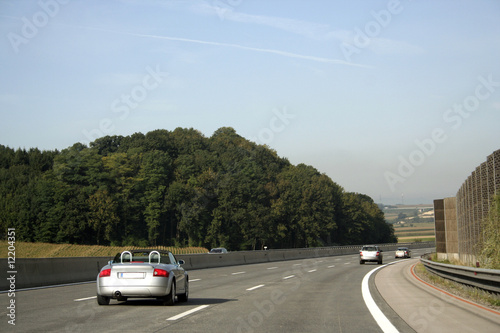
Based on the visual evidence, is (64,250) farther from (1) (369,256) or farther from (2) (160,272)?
(2) (160,272)

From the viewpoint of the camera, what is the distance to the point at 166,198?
360 ft

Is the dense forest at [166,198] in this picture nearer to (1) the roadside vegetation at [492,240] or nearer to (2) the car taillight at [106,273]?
(1) the roadside vegetation at [492,240]

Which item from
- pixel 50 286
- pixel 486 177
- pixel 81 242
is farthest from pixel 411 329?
pixel 81 242

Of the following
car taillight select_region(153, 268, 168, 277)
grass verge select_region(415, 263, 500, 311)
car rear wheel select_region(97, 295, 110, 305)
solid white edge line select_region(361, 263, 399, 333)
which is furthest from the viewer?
grass verge select_region(415, 263, 500, 311)

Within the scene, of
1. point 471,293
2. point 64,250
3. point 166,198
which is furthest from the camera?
point 166,198

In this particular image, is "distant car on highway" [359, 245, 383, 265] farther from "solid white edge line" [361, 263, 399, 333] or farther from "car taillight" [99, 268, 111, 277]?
"car taillight" [99, 268, 111, 277]

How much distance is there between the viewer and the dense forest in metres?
96.2

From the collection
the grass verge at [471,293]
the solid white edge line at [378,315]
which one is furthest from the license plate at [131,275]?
the grass verge at [471,293]

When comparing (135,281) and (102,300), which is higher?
(135,281)

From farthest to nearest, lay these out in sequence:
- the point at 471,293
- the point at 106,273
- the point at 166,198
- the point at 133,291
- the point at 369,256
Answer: the point at 166,198, the point at 369,256, the point at 471,293, the point at 106,273, the point at 133,291

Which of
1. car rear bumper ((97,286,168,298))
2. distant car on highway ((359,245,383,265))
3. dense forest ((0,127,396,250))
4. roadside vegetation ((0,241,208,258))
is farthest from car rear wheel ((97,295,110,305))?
dense forest ((0,127,396,250))

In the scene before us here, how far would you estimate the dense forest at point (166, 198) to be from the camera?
9619cm

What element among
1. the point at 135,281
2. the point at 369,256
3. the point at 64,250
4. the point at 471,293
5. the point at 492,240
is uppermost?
the point at 492,240

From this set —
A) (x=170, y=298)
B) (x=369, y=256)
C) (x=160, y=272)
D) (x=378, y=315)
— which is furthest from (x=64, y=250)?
(x=378, y=315)
